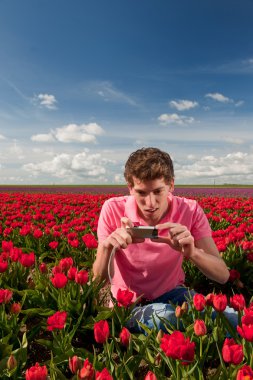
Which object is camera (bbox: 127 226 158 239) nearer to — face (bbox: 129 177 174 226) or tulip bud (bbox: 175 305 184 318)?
face (bbox: 129 177 174 226)

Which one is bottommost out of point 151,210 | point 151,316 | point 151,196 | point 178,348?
point 151,316

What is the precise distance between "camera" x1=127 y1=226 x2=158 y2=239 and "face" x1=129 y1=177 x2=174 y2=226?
12.3 inches

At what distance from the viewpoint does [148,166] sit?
325 centimetres

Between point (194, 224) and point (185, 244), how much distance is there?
82cm

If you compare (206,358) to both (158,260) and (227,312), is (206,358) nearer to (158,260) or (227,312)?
(227,312)

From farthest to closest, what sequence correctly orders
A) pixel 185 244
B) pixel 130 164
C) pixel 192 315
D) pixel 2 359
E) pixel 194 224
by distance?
pixel 194 224 → pixel 130 164 → pixel 192 315 → pixel 185 244 → pixel 2 359

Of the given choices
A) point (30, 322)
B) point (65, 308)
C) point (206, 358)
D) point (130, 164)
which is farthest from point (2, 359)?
point (130, 164)

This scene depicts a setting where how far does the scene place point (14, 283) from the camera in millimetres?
4207

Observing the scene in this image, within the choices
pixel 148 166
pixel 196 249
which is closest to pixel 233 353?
pixel 196 249

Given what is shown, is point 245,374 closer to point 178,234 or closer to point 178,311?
point 178,311

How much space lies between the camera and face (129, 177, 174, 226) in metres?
3.27

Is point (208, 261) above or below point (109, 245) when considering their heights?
below

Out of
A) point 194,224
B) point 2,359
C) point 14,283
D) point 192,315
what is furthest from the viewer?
point 14,283

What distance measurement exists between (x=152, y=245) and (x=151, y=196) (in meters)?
0.61
